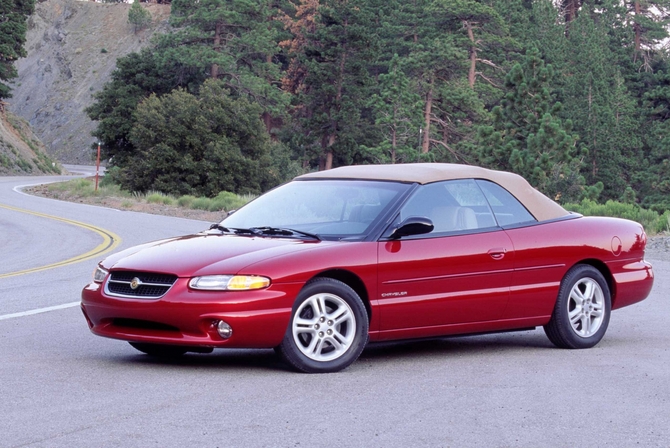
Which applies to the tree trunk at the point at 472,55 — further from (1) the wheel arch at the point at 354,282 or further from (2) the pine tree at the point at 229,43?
(1) the wheel arch at the point at 354,282

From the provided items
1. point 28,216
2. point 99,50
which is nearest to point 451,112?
point 28,216

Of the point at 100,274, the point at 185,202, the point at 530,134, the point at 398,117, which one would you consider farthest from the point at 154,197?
the point at 100,274

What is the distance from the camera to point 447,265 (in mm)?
7742

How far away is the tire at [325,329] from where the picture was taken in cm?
699

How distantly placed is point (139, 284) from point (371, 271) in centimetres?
164

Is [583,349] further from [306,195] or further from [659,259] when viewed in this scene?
[659,259]

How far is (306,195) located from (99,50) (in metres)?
113

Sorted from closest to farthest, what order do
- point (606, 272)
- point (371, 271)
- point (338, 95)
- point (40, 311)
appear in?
1. point (371, 271)
2. point (606, 272)
3. point (40, 311)
4. point (338, 95)

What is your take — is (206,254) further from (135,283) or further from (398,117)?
(398,117)

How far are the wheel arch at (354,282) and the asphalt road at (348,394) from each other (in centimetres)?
48

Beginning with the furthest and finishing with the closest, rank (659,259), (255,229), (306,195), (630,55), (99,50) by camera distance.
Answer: (99,50) < (630,55) < (659,259) < (306,195) < (255,229)

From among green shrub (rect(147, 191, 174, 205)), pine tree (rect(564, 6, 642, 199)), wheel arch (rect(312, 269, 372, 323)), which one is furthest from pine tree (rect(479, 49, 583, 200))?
wheel arch (rect(312, 269, 372, 323))

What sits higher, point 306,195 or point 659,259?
point 306,195

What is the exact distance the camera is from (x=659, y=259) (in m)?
17.3
